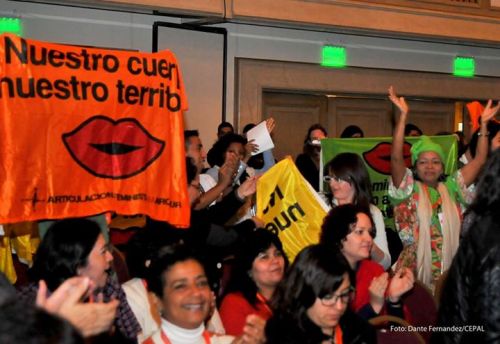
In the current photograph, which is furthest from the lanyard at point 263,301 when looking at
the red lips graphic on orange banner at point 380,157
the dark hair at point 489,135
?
the red lips graphic on orange banner at point 380,157

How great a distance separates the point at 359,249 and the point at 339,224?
18cm

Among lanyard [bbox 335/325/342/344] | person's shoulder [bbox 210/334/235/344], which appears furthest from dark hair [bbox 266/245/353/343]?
person's shoulder [bbox 210/334/235/344]

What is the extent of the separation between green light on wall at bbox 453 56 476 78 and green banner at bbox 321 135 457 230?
467 centimetres

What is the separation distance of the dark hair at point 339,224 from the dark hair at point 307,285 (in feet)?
3.99

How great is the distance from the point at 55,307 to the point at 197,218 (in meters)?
3.36

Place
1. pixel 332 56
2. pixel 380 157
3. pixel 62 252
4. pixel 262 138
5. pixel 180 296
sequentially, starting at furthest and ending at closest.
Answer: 1. pixel 332 56
2. pixel 380 157
3. pixel 262 138
4. pixel 62 252
5. pixel 180 296

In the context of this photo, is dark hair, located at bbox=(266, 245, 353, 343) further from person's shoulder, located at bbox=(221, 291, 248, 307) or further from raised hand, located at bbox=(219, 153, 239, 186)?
raised hand, located at bbox=(219, 153, 239, 186)

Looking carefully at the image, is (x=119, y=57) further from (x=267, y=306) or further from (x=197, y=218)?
(x=267, y=306)

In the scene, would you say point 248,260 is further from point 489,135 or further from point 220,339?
point 489,135

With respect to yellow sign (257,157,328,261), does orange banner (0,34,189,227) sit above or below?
above

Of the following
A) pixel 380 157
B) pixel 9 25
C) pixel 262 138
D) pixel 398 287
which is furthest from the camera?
pixel 9 25

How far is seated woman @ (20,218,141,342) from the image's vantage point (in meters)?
4.20

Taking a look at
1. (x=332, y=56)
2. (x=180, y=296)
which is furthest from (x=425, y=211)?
(x=332, y=56)

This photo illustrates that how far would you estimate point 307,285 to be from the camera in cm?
397
